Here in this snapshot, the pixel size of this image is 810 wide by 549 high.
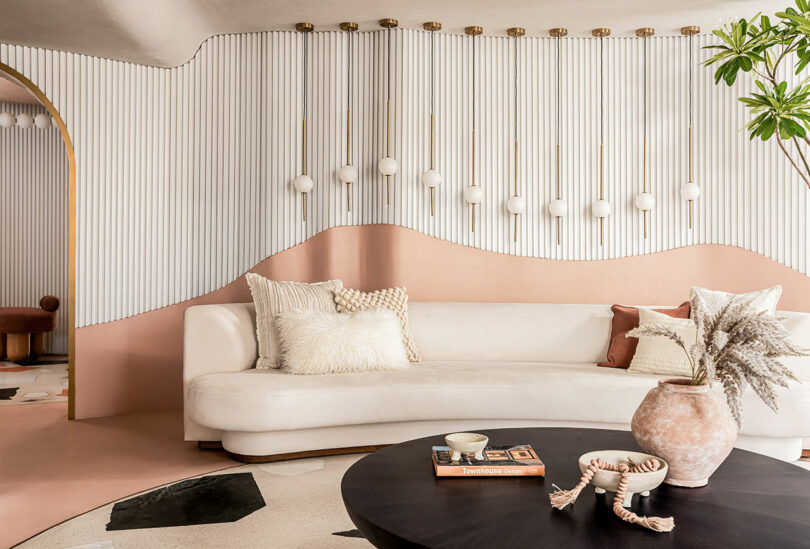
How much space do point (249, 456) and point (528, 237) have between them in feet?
7.81

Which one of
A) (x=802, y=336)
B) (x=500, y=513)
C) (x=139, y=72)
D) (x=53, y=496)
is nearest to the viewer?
(x=500, y=513)

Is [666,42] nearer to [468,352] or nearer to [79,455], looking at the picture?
[468,352]

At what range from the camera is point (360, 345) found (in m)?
3.41

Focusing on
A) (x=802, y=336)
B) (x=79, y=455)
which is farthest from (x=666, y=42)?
(x=79, y=455)

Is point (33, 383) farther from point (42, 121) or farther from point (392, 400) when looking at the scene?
point (392, 400)

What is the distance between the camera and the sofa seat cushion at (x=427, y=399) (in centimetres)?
305

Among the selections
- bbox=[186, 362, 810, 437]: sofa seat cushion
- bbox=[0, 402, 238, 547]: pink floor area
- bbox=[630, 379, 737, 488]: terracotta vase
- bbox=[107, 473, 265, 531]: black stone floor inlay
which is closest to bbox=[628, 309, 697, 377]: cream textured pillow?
bbox=[186, 362, 810, 437]: sofa seat cushion

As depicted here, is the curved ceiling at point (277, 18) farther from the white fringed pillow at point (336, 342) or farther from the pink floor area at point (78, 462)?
the pink floor area at point (78, 462)

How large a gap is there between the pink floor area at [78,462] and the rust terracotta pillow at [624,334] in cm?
216

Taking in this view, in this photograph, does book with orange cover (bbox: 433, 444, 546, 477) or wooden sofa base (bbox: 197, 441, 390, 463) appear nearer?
book with orange cover (bbox: 433, 444, 546, 477)

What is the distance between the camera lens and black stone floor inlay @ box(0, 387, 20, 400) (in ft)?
15.7

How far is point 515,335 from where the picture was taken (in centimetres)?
398

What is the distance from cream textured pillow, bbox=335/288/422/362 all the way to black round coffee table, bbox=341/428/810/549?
5.88 ft

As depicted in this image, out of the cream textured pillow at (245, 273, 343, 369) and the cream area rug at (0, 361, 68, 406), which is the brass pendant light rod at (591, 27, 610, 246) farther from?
the cream area rug at (0, 361, 68, 406)
